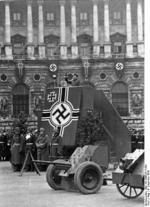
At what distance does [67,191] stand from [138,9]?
39107 millimetres

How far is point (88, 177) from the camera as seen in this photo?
11156mm

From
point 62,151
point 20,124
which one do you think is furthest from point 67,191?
point 20,124

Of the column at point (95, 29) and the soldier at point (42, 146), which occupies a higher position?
the column at point (95, 29)

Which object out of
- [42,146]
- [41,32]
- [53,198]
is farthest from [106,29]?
[53,198]

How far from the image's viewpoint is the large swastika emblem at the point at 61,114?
45.6 feet

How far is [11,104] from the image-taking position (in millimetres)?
45625

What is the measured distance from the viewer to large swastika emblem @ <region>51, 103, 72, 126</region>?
13914 millimetres

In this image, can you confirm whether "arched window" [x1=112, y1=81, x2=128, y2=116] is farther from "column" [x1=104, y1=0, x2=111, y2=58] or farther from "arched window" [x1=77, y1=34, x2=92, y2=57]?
"arched window" [x1=77, y1=34, x2=92, y2=57]

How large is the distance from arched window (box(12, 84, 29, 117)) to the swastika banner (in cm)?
3100

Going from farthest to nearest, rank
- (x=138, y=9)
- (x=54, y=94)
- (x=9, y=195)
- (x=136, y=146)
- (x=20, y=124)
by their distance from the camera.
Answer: (x=138, y=9), (x=136, y=146), (x=20, y=124), (x=54, y=94), (x=9, y=195)

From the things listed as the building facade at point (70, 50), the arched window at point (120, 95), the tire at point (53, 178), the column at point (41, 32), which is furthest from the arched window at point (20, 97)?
the tire at point (53, 178)

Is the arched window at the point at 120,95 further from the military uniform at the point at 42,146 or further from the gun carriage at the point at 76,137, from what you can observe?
the gun carriage at the point at 76,137

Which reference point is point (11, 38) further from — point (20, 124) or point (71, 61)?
point (20, 124)

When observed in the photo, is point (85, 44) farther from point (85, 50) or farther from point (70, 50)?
point (70, 50)
